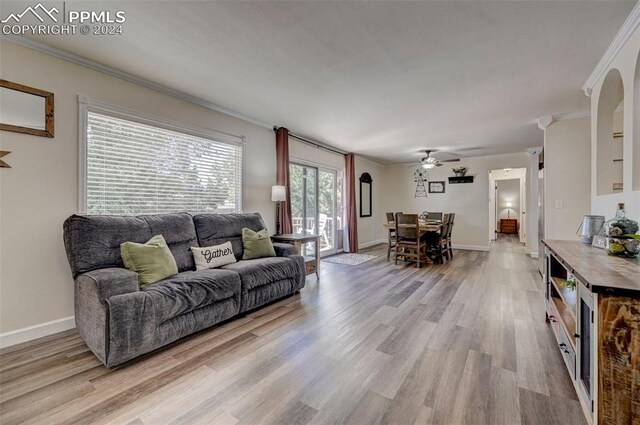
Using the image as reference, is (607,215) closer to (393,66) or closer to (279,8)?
(393,66)

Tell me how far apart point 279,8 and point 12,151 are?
2.40 meters

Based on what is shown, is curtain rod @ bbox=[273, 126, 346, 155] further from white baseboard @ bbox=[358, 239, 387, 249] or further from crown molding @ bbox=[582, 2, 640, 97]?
crown molding @ bbox=[582, 2, 640, 97]

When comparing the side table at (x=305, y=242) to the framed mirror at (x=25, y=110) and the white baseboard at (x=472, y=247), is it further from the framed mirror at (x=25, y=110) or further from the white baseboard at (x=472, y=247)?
the white baseboard at (x=472, y=247)

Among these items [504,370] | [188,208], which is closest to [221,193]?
[188,208]

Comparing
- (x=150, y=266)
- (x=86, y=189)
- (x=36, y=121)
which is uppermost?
(x=36, y=121)

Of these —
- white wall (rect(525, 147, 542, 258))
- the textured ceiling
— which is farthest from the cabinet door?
white wall (rect(525, 147, 542, 258))

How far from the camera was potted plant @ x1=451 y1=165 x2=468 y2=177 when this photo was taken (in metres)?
7.02

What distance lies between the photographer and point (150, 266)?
2.29 metres

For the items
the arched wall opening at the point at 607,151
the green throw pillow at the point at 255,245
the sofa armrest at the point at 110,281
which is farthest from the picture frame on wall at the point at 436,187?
the sofa armrest at the point at 110,281

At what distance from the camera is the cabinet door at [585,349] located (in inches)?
48.9

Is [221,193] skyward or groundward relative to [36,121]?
groundward

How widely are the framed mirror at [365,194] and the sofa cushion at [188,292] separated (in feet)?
16.9

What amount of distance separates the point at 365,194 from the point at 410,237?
2.71m

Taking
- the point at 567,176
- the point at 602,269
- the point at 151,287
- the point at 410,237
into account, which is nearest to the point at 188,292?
the point at 151,287
